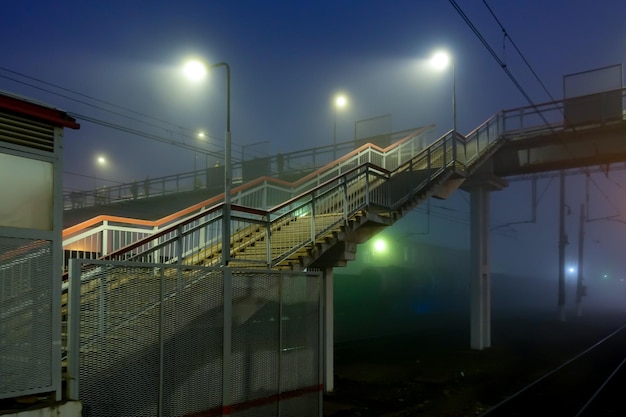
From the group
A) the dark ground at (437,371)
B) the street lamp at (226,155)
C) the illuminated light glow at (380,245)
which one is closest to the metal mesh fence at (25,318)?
the street lamp at (226,155)

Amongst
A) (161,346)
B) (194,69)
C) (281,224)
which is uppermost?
(194,69)

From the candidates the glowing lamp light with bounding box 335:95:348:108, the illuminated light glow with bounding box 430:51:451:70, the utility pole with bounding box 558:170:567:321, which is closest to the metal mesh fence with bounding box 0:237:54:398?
the illuminated light glow with bounding box 430:51:451:70

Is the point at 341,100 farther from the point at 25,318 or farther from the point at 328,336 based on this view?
the point at 25,318

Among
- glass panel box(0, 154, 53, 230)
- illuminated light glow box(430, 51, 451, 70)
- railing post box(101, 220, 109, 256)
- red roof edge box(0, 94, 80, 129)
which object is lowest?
railing post box(101, 220, 109, 256)

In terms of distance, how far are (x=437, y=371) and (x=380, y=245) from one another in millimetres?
38139

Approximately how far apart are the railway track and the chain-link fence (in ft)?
18.5

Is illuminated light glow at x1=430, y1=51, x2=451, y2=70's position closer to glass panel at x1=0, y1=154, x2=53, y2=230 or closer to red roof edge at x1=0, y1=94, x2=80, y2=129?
red roof edge at x1=0, y1=94, x2=80, y2=129

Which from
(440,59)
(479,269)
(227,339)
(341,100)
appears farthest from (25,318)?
(341,100)

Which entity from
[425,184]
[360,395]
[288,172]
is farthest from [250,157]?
[360,395]

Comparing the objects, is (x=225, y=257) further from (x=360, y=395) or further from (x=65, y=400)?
(x=360, y=395)

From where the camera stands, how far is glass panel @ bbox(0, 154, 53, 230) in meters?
5.32

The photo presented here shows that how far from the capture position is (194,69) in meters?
13.5

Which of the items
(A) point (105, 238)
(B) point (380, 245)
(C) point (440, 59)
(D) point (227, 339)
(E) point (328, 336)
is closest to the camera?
(D) point (227, 339)

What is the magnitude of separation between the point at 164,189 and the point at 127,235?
2616cm
